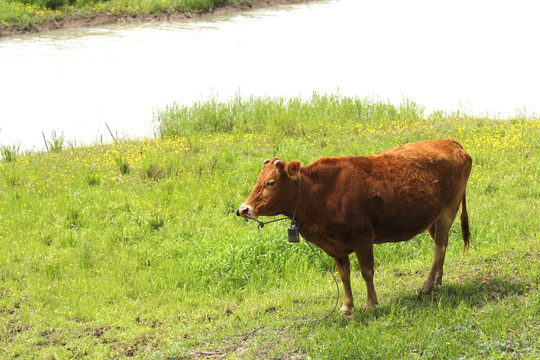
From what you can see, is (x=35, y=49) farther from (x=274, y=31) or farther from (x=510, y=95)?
(x=510, y=95)

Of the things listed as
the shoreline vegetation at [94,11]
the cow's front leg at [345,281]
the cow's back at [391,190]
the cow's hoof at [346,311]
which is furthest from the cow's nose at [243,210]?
the shoreline vegetation at [94,11]

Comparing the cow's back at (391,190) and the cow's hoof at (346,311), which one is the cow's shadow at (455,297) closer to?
the cow's hoof at (346,311)

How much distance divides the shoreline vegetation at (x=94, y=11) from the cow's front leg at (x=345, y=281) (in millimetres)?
27622

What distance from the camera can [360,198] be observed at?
6.30 meters

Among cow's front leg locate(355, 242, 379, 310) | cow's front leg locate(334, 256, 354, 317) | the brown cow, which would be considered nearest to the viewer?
the brown cow

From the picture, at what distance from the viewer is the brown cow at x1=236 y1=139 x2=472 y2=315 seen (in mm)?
6195

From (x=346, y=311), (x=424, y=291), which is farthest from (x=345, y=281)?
(x=424, y=291)

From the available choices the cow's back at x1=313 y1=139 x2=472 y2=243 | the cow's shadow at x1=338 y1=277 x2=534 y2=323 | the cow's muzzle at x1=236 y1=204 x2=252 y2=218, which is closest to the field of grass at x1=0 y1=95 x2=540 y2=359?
the cow's shadow at x1=338 y1=277 x2=534 y2=323

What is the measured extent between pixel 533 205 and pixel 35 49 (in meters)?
23.0

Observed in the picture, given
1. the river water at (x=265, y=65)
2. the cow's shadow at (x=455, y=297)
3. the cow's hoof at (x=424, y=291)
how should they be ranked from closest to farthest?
the cow's shadow at (x=455, y=297) < the cow's hoof at (x=424, y=291) < the river water at (x=265, y=65)

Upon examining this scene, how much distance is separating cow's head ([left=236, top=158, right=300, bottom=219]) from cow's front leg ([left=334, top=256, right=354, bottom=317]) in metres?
0.94

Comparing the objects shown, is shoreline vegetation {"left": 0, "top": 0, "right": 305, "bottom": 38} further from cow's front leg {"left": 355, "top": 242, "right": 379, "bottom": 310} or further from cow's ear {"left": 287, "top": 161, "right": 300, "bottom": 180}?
cow's front leg {"left": 355, "top": 242, "right": 379, "bottom": 310}

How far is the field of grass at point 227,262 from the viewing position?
613 centimetres

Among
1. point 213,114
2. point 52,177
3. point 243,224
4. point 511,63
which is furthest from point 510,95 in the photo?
point 52,177
